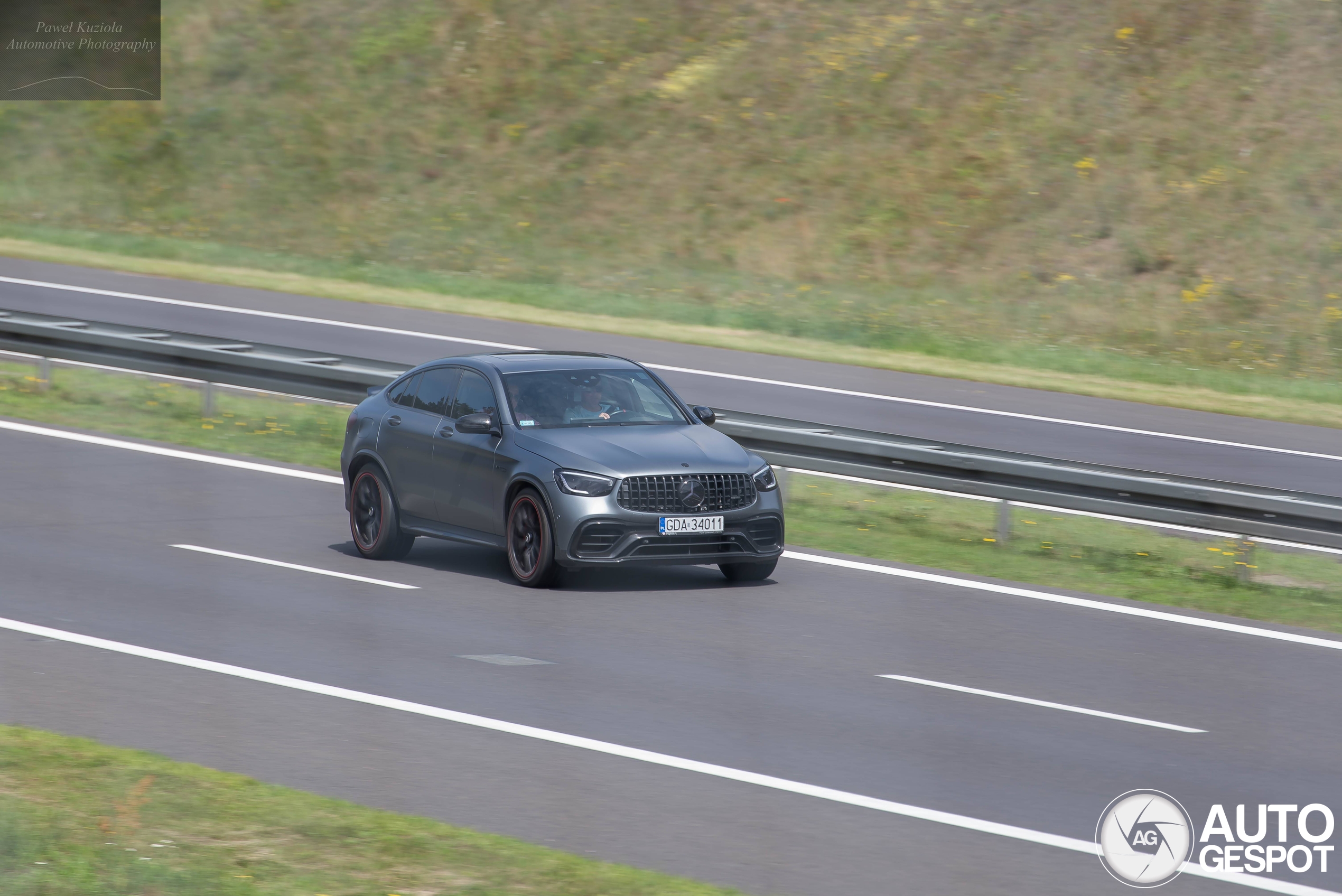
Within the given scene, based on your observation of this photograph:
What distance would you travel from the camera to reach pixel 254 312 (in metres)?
27.8

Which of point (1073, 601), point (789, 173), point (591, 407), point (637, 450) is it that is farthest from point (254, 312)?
point (1073, 601)

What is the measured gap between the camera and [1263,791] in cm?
820

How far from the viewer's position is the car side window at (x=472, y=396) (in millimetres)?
13547

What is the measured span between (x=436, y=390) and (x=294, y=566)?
1.78m

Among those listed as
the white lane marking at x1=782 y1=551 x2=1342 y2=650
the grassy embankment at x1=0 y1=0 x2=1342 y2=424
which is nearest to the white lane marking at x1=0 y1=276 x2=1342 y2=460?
the grassy embankment at x1=0 y1=0 x2=1342 y2=424

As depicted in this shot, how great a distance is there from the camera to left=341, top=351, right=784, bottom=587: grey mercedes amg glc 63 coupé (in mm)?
12484

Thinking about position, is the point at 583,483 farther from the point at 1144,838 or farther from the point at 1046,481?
the point at 1144,838

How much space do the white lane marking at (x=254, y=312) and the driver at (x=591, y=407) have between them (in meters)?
11.9

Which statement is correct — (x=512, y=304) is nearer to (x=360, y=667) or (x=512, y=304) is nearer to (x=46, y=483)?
(x=46, y=483)

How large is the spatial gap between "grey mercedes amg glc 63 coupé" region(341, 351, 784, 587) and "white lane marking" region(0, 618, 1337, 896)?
3.07 m

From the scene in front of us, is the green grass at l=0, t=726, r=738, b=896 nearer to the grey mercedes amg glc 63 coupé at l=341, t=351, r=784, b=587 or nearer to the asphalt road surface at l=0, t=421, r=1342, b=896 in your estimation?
the asphalt road surface at l=0, t=421, r=1342, b=896

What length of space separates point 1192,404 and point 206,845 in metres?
19.6

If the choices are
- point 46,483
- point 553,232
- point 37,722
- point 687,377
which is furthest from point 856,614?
point 553,232

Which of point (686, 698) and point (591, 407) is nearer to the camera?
point (686, 698)
